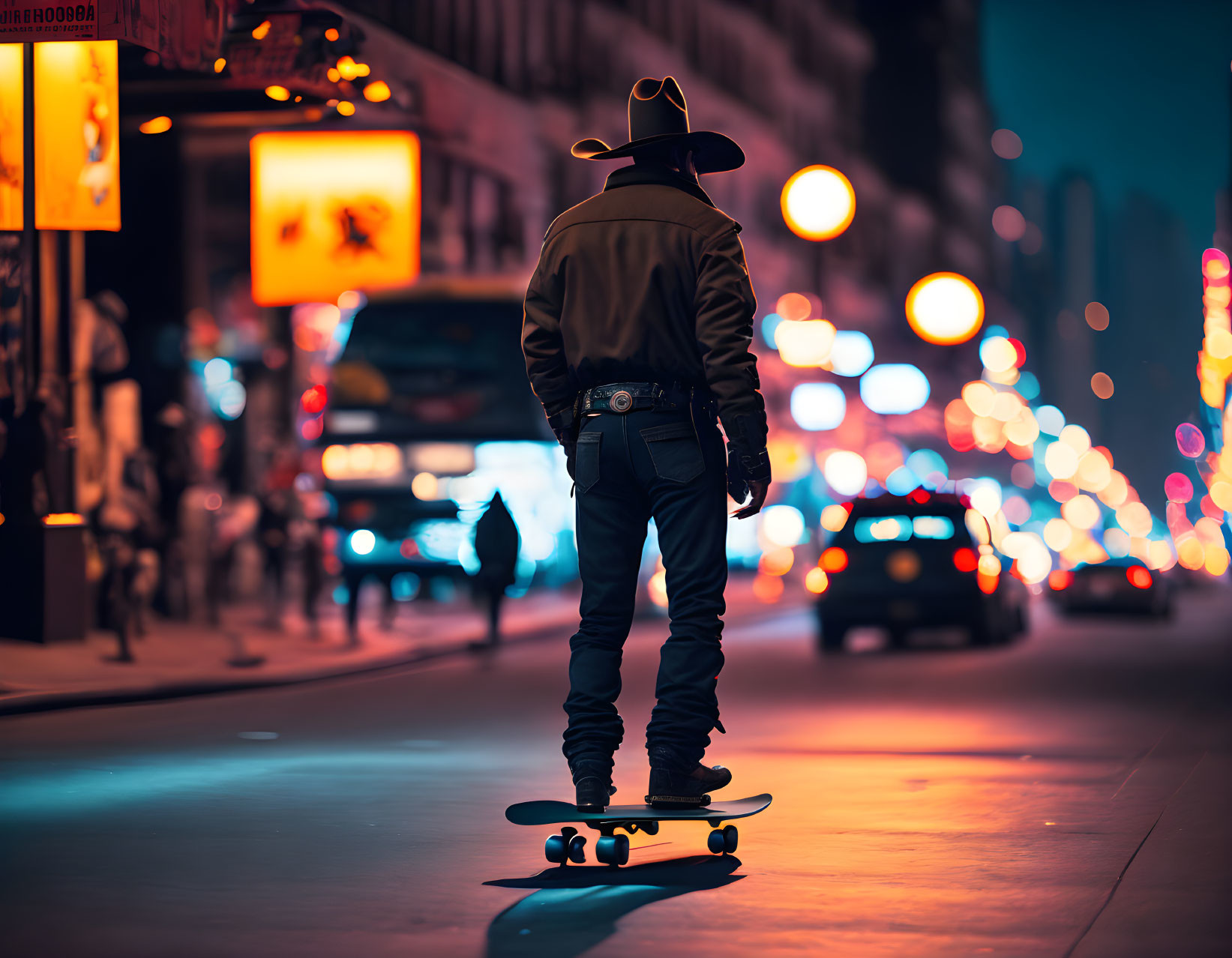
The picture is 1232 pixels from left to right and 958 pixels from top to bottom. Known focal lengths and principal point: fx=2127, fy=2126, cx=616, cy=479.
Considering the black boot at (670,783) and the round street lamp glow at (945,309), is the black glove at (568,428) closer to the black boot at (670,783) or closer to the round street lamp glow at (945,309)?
the black boot at (670,783)

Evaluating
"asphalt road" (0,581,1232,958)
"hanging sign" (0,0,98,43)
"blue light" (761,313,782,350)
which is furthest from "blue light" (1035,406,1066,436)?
"asphalt road" (0,581,1232,958)

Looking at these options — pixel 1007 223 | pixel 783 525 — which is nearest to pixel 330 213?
pixel 783 525

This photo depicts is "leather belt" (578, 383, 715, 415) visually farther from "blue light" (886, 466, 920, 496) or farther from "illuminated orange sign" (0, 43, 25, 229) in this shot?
"blue light" (886, 466, 920, 496)

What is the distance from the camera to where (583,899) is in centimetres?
657

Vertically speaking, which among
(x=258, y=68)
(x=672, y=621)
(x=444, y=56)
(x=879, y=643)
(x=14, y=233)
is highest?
(x=444, y=56)

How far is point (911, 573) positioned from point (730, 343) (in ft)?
53.3

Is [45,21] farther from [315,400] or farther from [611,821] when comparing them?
[315,400]

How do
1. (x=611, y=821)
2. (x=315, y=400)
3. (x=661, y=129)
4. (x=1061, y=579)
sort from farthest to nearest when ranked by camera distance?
1. (x=1061, y=579)
2. (x=315, y=400)
3. (x=661, y=129)
4. (x=611, y=821)

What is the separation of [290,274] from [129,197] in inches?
102

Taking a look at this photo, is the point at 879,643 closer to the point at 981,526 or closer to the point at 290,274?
the point at 981,526

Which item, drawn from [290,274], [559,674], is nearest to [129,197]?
[290,274]

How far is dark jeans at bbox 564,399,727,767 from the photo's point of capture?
23.4 ft

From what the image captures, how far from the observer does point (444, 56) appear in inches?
1516

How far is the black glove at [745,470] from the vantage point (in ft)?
23.2
